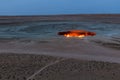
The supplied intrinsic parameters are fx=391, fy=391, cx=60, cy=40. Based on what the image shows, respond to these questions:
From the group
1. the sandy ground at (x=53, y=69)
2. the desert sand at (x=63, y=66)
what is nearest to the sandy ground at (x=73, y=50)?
the desert sand at (x=63, y=66)

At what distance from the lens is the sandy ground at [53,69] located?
40.6 ft

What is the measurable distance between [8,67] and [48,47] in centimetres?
772

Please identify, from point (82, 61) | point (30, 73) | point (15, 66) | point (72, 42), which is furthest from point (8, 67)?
point (72, 42)

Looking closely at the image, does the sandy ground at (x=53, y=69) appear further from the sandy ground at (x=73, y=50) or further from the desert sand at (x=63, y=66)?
the sandy ground at (x=73, y=50)

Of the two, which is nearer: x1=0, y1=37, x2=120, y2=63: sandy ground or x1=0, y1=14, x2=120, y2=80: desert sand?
x1=0, y1=14, x2=120, y2=80: desert sand

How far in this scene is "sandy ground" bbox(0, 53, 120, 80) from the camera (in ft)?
40.6

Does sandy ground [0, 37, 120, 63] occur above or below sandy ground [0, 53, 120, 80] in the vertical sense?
below

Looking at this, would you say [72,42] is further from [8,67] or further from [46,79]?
[46,79]

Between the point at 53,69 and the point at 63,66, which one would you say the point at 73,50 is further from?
the point at 53,69

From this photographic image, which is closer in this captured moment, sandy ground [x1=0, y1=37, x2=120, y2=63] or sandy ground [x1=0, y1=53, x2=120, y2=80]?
sandy ground [x1=0, y1=53, x2=120, y2=80]

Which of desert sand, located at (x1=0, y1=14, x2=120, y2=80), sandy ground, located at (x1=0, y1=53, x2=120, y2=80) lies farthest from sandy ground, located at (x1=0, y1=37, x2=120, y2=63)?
sandy ground, located at (x1=0, y1=53, x2=120, y2=80)

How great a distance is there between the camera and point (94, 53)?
1869 centimetres

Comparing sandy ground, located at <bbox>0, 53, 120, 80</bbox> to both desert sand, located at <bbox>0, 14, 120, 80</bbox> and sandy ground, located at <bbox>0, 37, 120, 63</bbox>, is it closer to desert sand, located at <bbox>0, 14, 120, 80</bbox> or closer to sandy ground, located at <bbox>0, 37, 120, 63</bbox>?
desert sand, located at <bbox>0, 14, 120, 80</bbox>

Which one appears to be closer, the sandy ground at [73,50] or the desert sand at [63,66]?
the desert sand at [63,66]
